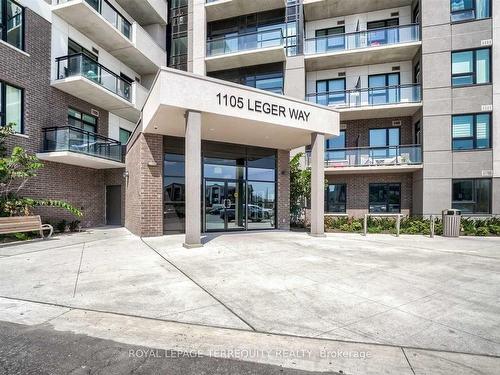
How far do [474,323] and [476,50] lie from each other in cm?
1707

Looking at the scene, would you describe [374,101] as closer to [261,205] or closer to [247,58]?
[247,58]

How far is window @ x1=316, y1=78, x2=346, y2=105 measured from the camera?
17766 mm

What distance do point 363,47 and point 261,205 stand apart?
1174 centimetres

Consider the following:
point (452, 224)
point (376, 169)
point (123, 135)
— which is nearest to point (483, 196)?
point (452, 224)

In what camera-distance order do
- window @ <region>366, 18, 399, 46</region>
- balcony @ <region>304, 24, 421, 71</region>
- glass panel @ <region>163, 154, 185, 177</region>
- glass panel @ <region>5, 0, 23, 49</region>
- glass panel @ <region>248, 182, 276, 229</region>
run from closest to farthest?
glass panel @ <region>163, 154, 185, 177</region>, glass panel @ <region>5, 0, 23, 49</region>, glass panel @ <region>248, 182, 276, 229</region>, balcony @ <region>304, 24, 421, 71</region>, window @ <region>366, 18, 399, 46</region>

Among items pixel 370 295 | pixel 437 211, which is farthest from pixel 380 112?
pixel 370 295

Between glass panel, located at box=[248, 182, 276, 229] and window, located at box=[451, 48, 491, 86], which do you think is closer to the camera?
glass panel, located at box=[248, 182, 276, 229]

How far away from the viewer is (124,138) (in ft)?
64.8

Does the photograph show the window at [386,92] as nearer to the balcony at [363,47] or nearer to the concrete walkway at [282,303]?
the balcony at [363,47]

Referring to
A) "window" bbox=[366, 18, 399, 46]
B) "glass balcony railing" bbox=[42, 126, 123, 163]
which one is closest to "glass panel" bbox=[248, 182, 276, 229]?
"glass balcony railing" bbox=[42, 126, 123, 163]

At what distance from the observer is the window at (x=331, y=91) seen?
58.3 feet

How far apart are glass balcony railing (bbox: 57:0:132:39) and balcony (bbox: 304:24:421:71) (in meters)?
11.3

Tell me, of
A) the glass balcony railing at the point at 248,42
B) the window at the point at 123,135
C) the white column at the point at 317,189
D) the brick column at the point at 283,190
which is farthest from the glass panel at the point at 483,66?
the window at the point at 123,135

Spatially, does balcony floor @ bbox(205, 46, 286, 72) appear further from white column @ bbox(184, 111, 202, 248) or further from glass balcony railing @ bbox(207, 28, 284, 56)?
white column @ bbox(184, 111, 202, 248)
